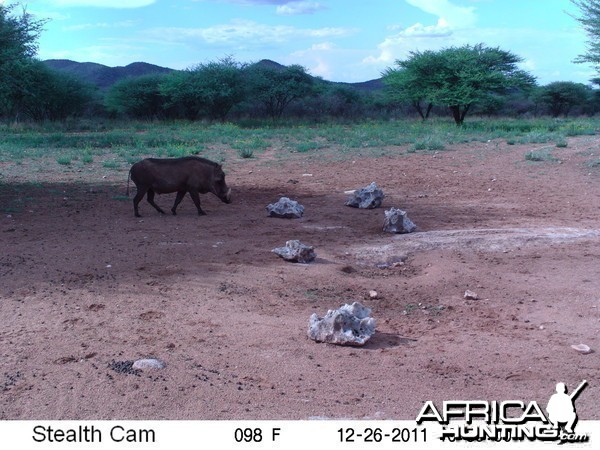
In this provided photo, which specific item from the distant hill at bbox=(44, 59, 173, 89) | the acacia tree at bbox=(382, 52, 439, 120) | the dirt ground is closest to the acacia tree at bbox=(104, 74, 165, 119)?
the acacia tree at bbox=(382, 52, 439, 120)

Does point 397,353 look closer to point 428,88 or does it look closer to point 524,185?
point 524,185

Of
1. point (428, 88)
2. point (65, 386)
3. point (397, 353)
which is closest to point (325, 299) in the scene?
point (397, 353)

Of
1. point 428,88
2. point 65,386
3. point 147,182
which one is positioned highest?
point 428,88

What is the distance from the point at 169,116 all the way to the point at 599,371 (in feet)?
150

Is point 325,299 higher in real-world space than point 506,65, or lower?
lower

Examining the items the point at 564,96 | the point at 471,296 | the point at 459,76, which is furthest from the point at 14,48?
the point at 564,96

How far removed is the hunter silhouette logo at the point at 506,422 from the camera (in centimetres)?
344

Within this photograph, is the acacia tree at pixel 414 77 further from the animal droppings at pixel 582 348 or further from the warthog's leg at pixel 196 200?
the animal droppings at pixel 582 348

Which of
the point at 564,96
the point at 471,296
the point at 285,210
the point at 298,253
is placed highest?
the point at 564,96

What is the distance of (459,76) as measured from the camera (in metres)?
35.4

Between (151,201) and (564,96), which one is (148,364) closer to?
(151,201)

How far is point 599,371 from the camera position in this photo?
16.2 feet

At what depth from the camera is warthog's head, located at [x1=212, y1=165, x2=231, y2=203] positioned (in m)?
11.2

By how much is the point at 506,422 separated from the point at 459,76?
3369 cm
